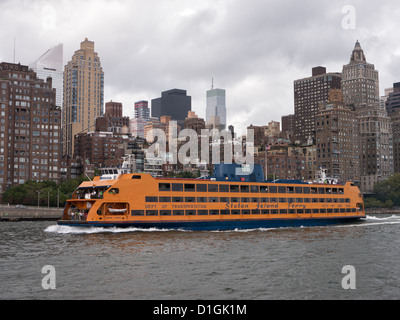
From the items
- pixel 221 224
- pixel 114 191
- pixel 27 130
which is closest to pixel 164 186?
pixel 114 191

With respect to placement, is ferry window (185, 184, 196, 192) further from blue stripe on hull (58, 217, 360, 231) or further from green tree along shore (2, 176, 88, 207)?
green tree along shore (2, 176, 88, 207)

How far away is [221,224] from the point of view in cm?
7362

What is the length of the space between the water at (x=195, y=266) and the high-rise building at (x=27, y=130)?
104827 mm

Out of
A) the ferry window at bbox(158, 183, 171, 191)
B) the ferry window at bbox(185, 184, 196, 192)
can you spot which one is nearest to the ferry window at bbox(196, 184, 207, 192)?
the ferry window at bbox(185, 184, 196, 192)

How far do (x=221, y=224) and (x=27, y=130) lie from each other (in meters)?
111

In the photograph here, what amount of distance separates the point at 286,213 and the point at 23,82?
393ft

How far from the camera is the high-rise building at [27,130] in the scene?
156125 millimetres

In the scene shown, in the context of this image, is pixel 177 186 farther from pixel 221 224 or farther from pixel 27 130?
pixel 27 130

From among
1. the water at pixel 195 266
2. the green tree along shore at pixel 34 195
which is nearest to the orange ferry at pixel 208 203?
the water at pixel 195 266

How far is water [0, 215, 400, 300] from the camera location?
3033 cm

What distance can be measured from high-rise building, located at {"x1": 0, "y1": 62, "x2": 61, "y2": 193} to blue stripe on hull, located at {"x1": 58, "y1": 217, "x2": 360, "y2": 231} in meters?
101

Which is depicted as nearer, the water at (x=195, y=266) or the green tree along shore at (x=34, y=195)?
the water at (x=195, y=266)

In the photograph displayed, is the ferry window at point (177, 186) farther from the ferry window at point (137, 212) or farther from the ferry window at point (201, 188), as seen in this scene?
the ferry window at point (137, 212)
